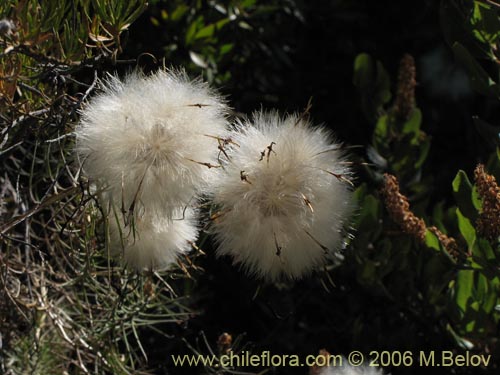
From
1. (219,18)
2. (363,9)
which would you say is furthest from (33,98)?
(363,9)

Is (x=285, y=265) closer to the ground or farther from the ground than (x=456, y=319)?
farther from the ground

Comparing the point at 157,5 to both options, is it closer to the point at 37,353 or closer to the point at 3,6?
the point at 3,6

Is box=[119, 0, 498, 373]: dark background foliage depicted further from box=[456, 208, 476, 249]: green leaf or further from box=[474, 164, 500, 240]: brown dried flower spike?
box=[474, 164, 500, 240]: brown dried flower spike

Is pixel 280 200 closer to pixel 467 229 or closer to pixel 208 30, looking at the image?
pixel 467 229

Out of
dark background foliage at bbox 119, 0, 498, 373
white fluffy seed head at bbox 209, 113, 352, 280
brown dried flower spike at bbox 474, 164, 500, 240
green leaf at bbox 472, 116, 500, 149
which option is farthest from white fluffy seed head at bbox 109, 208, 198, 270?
green leaf at bbox 472, 116, 500, 149

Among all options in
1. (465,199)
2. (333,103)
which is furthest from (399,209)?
(333,103)

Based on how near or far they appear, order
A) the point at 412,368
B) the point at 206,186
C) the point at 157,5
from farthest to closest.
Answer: the point at 157,5 < the point at 412,368 < the point at 206,186
